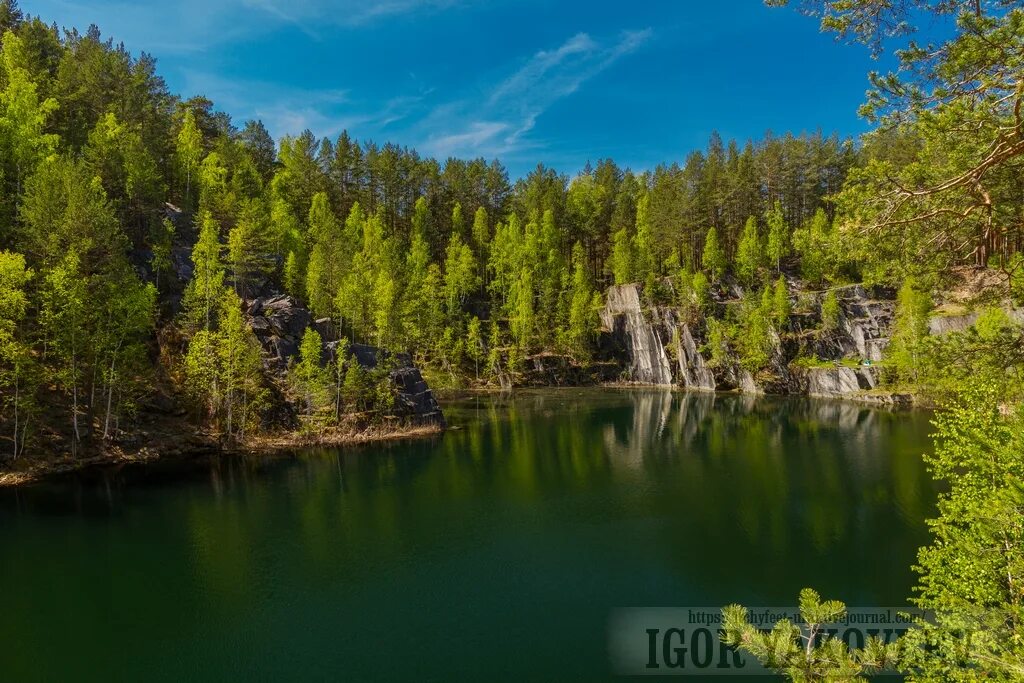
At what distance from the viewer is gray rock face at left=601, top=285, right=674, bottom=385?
337ft

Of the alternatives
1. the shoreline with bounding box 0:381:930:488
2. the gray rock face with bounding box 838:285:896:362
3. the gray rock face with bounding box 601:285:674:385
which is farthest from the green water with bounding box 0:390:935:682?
the gray rock face with bounding box 601:285:674:385

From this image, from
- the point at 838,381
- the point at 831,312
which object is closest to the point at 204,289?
the point at 838,381

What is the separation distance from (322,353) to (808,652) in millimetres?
54044

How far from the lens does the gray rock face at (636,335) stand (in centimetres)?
10262

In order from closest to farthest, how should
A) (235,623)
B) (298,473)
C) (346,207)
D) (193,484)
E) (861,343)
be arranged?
(235,623) < (193,484) < (298,473) < (861,343) < (346,207)

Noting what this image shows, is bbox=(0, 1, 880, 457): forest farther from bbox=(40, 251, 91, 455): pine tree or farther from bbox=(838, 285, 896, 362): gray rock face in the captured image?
bbox=(838, 285, 896, 362): gray rock face

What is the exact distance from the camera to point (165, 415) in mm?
48594

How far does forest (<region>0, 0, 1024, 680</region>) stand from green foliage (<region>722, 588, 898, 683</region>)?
1.7 inches

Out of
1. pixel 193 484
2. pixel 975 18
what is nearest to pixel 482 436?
pixel 193 484

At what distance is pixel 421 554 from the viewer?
27547 mm

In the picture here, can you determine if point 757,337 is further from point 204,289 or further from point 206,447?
point 206,447

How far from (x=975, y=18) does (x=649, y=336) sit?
9758cm

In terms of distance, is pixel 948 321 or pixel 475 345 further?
pixel 475 345

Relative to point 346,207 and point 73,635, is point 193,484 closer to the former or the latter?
point 73,635
